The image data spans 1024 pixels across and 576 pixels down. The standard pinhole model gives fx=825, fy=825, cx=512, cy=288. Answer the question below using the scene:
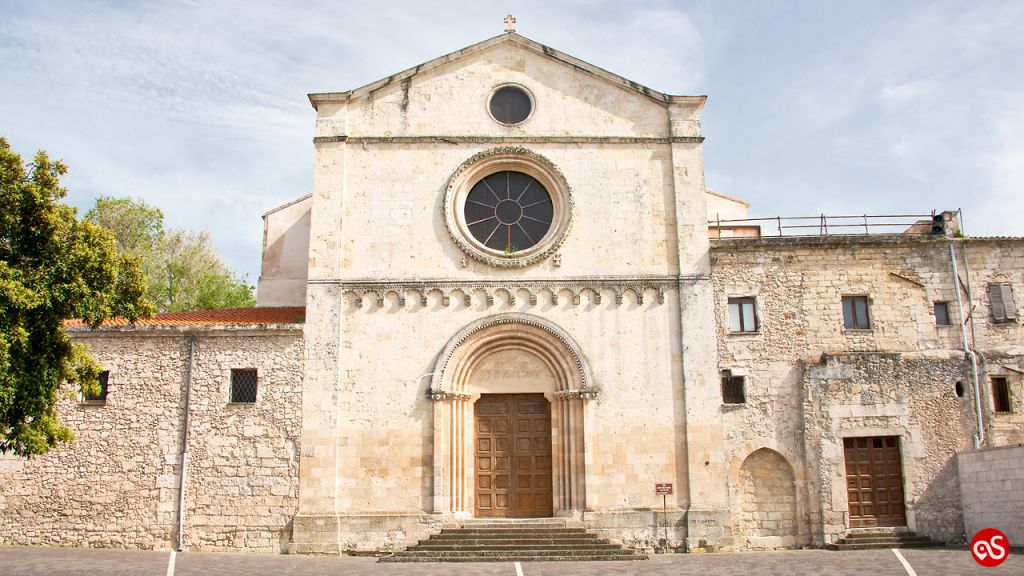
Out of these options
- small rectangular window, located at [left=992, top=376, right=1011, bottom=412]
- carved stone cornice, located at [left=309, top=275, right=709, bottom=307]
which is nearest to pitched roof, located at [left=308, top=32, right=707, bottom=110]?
carved stone cornice, located at [left=309, top=275, right=709, bottom=307]

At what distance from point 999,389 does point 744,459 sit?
6.56 meters

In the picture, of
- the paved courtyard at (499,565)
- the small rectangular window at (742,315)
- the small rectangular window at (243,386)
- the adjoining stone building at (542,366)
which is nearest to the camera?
the paved courtyard at (499,565)

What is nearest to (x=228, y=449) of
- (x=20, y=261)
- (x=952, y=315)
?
(x=20, y=261)

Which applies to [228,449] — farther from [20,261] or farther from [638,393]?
[638,393]

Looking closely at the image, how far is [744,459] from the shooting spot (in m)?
19.4

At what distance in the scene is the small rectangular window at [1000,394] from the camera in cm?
1986

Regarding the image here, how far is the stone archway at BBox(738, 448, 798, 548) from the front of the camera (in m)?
19.2

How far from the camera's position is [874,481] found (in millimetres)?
19422

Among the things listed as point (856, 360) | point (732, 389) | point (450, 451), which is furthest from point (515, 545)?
point (856, 360)

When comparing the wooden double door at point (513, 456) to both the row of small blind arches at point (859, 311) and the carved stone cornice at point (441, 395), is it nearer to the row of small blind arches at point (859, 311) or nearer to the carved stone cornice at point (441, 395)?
the carved stone cornice at point (441, 395)

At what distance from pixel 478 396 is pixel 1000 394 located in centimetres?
1265

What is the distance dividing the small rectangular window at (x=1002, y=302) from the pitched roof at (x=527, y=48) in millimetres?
8655

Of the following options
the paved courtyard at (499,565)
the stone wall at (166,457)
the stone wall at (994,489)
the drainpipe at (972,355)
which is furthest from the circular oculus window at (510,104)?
the stone wall at (994,489)

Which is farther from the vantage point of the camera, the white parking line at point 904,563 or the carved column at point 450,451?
the carved column at point 450,451
